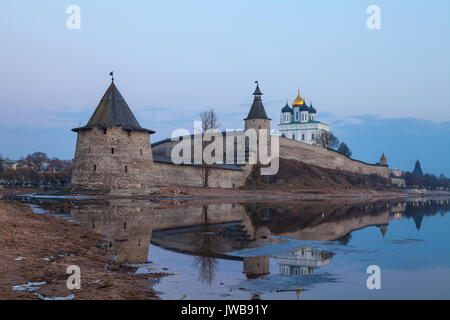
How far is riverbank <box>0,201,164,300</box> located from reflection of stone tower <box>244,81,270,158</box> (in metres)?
44.4

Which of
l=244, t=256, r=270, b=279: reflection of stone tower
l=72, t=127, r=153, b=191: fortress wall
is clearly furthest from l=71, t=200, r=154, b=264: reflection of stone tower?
l=72, t=127, r=153, b=191: fortress wall

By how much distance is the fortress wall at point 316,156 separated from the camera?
2484 inches

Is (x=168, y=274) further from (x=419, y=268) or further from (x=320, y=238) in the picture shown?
(x=320, y=238)

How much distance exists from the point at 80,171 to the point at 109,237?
23140mm

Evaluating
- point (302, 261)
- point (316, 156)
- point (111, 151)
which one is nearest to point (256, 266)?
point (302, 261)

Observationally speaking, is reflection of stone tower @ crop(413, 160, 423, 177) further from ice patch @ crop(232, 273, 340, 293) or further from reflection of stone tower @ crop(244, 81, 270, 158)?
ice patch @ crop(232, 273, 340, 293)

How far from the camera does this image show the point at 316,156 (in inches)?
2660

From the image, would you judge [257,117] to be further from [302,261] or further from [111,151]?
[302,261]

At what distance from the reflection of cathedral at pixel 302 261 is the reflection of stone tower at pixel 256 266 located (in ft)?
0.87

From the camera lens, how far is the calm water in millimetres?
5961

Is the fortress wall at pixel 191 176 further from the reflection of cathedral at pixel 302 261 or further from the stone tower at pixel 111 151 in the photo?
the reflection of cathedral at pixel 302 261

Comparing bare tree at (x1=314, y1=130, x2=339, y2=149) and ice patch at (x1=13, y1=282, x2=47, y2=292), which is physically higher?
bare tree at (x1=314, y1=130, x2=339, y2=149)

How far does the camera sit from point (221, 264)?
306 inches

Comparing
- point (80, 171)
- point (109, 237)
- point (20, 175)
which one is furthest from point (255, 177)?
point (109, 237)
